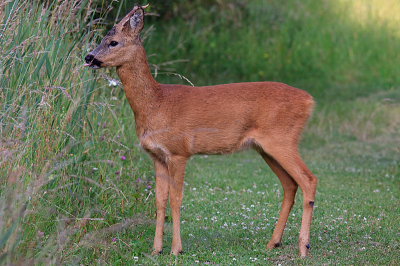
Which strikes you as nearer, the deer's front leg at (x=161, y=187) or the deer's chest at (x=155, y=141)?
the deer's chest at (x=155, y=141)

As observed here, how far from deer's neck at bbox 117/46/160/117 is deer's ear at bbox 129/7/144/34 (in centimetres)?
22

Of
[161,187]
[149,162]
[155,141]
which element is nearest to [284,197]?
[161,187]

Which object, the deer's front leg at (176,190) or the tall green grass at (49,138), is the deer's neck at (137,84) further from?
the deer's front leg at (176,190)

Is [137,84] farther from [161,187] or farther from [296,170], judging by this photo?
[296,170]

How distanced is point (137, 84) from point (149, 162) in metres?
2.64

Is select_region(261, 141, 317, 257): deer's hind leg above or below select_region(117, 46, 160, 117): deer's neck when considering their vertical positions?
below

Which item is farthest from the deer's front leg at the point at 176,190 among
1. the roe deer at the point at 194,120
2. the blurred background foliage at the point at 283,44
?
the blurred background foliage at the point at 283,44

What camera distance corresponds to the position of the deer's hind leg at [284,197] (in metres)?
5.50

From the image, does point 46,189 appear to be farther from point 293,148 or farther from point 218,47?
point 218,47

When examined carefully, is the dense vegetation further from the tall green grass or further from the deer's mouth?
the deer's mouth

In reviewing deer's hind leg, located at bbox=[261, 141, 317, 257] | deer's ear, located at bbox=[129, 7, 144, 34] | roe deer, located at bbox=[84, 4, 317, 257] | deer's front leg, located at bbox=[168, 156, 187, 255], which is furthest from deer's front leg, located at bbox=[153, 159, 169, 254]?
deer's ear, located at bbox=[129, 7, 144, 34]

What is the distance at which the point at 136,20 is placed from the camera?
5.30m

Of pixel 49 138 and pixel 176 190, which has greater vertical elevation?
pixel 49 138

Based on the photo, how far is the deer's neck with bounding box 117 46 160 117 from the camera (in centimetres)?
532
